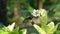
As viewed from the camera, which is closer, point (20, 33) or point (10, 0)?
point (20, 33)

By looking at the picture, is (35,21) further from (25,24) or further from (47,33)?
(47,33)

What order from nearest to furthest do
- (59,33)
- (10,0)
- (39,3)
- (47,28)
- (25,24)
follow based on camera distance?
1. (47,28)
2. (59,33)
3. (25,24)
4. (39,3)
5. (10,0)

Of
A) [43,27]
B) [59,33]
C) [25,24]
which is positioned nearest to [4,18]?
[25,24]

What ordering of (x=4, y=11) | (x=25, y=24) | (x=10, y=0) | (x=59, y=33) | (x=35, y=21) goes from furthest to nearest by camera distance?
(x=10, y=0), (x=4, y=11), (x=25, y=24), (x=35, y=21), (x=59, y=33)

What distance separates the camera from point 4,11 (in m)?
1.72

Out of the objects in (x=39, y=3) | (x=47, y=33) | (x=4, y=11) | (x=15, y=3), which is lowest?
(x=47, y=33)

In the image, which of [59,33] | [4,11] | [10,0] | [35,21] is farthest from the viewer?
[10,0]

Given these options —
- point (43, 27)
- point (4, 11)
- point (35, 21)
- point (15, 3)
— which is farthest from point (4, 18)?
point (15, 3)

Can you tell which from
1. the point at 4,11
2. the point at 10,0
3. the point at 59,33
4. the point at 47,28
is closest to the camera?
the point at 47,28

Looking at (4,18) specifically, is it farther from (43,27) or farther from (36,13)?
(43,27)

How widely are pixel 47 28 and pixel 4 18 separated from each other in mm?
1239

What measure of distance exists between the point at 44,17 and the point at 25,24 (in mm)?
378

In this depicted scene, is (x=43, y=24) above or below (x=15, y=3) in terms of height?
below

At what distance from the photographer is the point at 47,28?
1.70 ft
